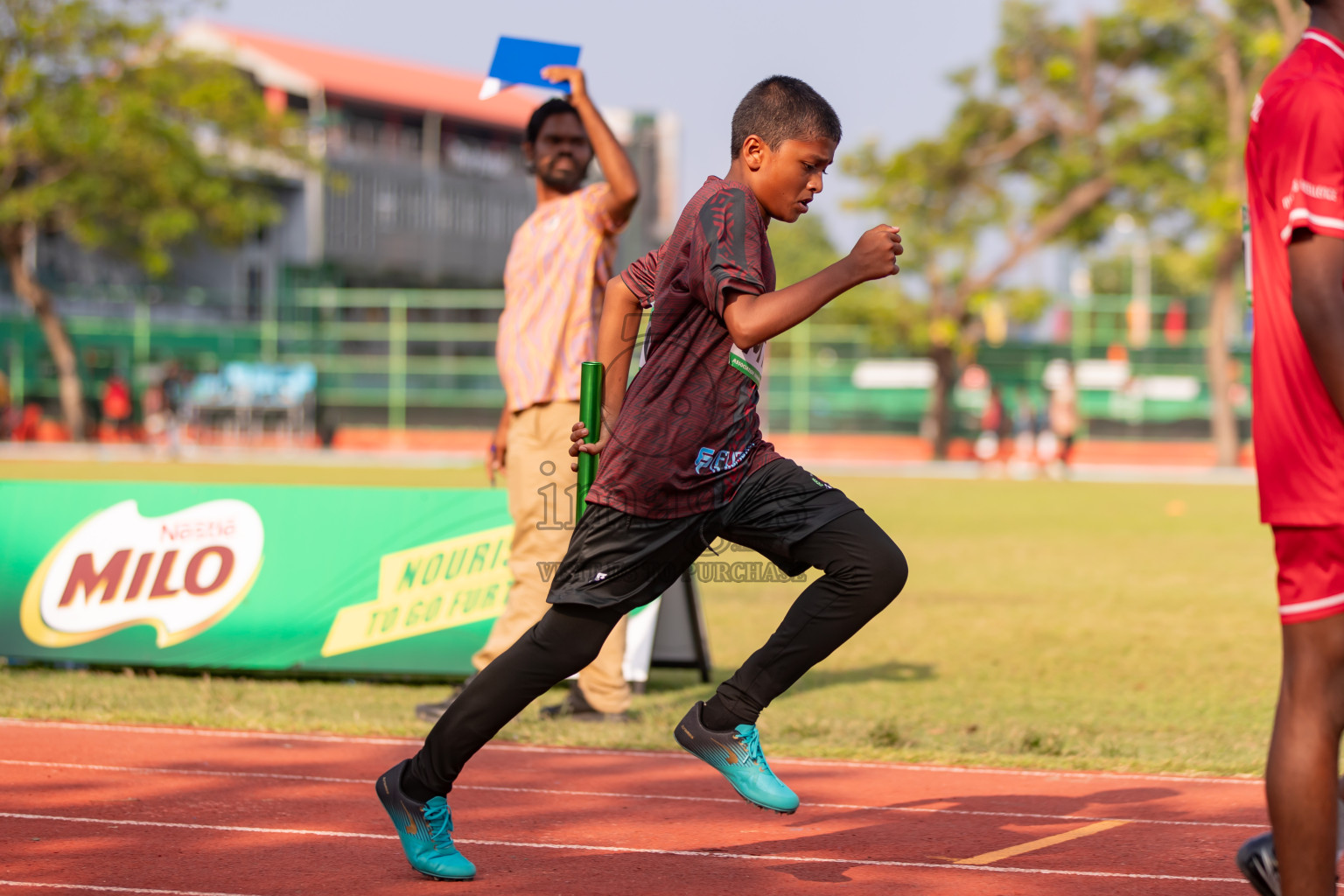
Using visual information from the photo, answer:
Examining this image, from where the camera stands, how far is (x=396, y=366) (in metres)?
38.3

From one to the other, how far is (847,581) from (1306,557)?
1.25 metres

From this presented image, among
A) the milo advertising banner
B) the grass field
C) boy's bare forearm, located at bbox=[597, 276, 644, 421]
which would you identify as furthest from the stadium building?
boy's bare forearm, located at bbox=[597, 276, 644, 421]

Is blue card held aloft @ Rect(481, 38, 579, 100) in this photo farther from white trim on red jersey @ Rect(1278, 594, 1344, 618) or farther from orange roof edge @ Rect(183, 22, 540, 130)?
orange roof edge @ Rect(183, 22, 540, 130)

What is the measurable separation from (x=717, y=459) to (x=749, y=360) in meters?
0.27

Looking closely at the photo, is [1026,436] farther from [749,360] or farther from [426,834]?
[426,834]

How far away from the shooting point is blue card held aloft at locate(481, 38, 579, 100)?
543 centimetres

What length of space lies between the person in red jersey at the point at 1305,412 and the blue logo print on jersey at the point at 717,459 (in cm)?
133

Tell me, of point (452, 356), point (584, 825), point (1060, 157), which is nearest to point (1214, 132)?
point (1060, 157)

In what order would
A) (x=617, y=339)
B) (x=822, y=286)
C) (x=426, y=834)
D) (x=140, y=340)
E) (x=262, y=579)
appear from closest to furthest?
(x=822, y=286) → (x=426, y=834) → (x=617, y=339) → (x=262, y=579) → (x=140, y=340)

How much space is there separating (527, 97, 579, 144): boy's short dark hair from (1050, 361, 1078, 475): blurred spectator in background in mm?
23676

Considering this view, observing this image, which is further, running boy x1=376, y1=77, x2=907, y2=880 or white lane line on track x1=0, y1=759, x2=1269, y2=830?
white lane line on track x1=0, y1=759, x2=1269, y2=830

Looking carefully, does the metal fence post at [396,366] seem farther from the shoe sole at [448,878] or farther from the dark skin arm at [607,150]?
the shoe sole at [448,878]

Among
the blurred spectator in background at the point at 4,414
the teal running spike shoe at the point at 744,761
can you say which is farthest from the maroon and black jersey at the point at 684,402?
the blurred spectator in background at the point at 4,414

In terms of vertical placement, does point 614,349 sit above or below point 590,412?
above
